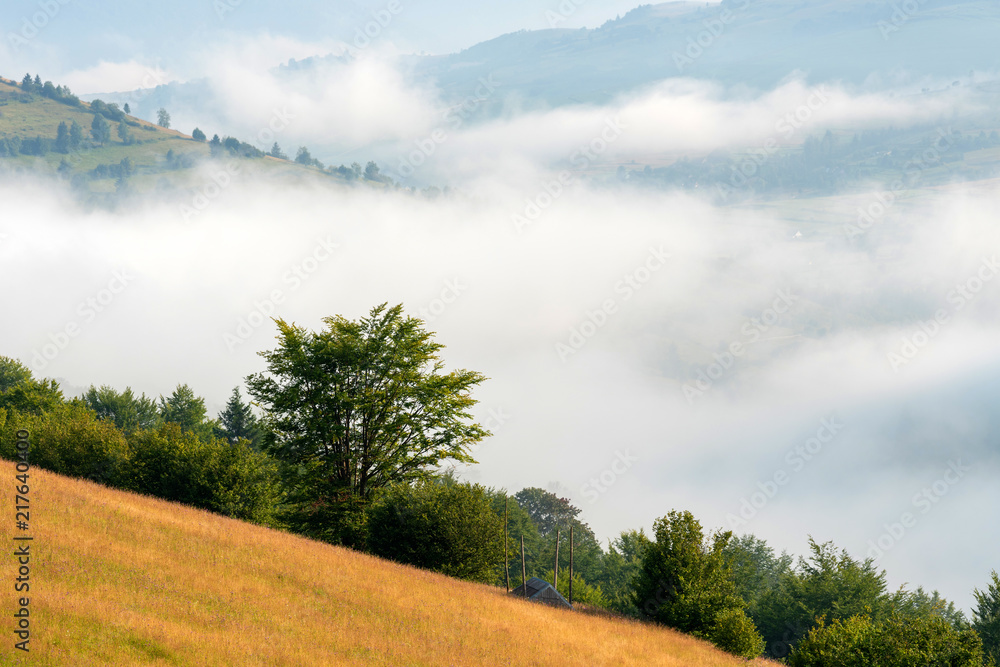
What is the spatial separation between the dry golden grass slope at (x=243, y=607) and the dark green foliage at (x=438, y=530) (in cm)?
535

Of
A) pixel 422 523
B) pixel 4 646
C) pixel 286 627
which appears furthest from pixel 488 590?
pixel 4 646

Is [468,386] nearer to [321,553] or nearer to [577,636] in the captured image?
[321,553]

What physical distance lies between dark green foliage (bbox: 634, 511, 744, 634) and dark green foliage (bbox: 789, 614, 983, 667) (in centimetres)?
560

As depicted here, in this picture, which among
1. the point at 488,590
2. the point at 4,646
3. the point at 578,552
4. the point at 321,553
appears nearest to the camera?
the point at 4,646

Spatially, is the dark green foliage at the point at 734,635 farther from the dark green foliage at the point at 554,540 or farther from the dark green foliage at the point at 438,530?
the dark green foliage at the point at 554,540

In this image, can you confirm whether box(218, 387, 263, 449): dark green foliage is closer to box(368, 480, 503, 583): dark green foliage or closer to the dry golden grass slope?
box(368, 480, 503, 583): dark green foliage

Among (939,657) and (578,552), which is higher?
(939,657)

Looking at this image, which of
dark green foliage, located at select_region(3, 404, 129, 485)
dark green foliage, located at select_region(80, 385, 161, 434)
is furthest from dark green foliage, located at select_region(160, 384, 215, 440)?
dark green foliage, located at select_region(3, 404, 129, 485)

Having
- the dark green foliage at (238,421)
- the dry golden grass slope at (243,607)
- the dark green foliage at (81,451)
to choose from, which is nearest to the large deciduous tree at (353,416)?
the dry golden grass slope at (243,607)

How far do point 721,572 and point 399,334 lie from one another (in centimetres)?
2105

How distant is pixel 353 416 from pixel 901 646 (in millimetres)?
27485

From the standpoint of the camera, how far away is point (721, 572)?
1384 inches

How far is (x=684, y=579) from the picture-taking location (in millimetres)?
34781

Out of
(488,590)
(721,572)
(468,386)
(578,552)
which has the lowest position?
(578,552)
